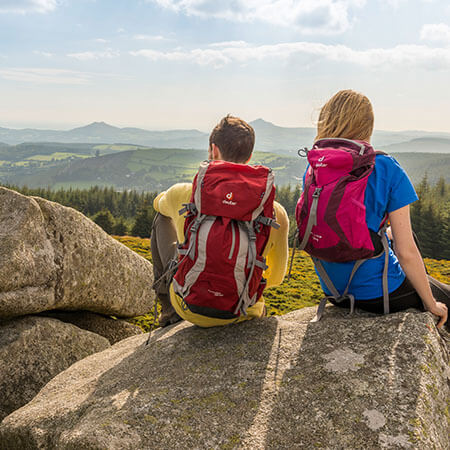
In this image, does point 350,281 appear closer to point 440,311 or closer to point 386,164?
point 440,311

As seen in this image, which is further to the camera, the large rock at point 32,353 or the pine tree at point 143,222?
the pine tree at point 143,222

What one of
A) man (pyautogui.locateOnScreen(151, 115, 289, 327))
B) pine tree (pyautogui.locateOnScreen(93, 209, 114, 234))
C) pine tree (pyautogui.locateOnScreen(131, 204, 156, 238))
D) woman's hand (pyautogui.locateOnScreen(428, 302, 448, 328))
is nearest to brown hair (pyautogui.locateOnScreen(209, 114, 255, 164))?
man (pyautogui.locateOnScreen(151, 115, 289, 327))

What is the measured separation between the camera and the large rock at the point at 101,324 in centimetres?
1046

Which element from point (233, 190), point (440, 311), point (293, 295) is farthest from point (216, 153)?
point (293, 295)

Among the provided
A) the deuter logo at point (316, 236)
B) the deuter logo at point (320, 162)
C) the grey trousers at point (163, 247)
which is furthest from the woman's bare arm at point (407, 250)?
the grey trousers at point (163, 247)

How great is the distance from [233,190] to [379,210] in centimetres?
180

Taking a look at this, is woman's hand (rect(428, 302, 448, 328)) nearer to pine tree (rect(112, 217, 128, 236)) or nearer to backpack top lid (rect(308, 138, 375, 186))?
backpack top lid (rect(308, 138, 375, 186))

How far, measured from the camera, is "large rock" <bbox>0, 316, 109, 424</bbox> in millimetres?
7293

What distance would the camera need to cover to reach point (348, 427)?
3.49 m

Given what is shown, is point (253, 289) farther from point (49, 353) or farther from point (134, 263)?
point (134, 263)

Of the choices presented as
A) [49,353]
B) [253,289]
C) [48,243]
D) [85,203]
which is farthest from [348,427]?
[85,203]

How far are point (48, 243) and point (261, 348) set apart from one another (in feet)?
19.7

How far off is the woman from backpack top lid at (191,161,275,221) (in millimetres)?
1131

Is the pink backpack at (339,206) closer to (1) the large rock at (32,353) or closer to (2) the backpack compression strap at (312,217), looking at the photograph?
(2) the backpack compression strap at (312,217)
